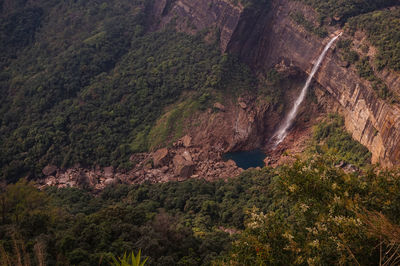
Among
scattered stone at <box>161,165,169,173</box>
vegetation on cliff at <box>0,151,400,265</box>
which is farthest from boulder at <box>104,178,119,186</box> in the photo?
scattered stone at <box>161,165,169,173</box>

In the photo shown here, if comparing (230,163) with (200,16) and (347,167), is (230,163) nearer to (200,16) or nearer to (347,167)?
(347,167)

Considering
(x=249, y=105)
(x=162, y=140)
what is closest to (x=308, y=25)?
(x=249, y=105)

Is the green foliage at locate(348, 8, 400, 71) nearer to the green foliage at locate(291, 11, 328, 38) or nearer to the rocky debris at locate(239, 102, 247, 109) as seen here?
the green foliage at locate(291, 11, 328, 38)

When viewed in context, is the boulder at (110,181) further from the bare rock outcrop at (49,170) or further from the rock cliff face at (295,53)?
the rock cliff face at (295,53)

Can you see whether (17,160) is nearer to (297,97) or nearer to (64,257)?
(64,257)

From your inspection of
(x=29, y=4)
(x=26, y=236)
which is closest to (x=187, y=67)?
(x=29, y=4)

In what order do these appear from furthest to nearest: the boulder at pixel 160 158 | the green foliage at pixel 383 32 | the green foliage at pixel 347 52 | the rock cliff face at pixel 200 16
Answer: the rock cliff face at pixel 200 16
the boulder at pixel 160 158
the green foliage at pixel 347 52
the green foliage at pixel 383 32

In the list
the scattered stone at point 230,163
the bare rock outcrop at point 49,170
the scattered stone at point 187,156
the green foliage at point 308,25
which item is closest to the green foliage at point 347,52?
the green foliage at point 308,25
